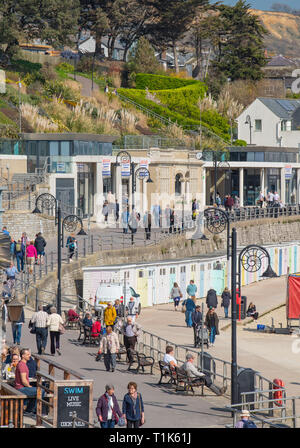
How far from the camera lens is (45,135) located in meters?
51.0

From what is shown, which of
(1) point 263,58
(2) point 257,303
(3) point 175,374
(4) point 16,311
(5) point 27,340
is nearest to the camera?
(3) point 175,374

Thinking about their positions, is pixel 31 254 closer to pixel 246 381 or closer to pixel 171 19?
pixel 246 381

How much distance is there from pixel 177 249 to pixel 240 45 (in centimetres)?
5663

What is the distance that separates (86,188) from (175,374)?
1166 inches

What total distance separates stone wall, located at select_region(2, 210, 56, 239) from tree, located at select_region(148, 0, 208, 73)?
53346mm

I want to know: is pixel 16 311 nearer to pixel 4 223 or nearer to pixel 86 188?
pixel 4 223

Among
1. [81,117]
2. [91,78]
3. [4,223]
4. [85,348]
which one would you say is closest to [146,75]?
[91,78]

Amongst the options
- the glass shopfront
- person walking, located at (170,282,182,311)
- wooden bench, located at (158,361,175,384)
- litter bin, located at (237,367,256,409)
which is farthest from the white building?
litter bin, located at (237,367,256,409)

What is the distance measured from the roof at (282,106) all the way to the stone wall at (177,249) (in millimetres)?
22099

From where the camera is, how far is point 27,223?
42.9 m

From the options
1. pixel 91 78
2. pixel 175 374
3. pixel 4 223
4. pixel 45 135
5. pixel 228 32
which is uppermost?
pixel 228 32

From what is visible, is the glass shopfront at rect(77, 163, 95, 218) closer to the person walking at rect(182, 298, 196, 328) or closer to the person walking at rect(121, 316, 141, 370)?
the person walking at rect(182, 298, 196, 328)

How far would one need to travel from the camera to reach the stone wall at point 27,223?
42.7 m

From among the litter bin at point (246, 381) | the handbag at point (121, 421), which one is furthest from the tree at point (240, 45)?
the handbag at point (121, 421)
